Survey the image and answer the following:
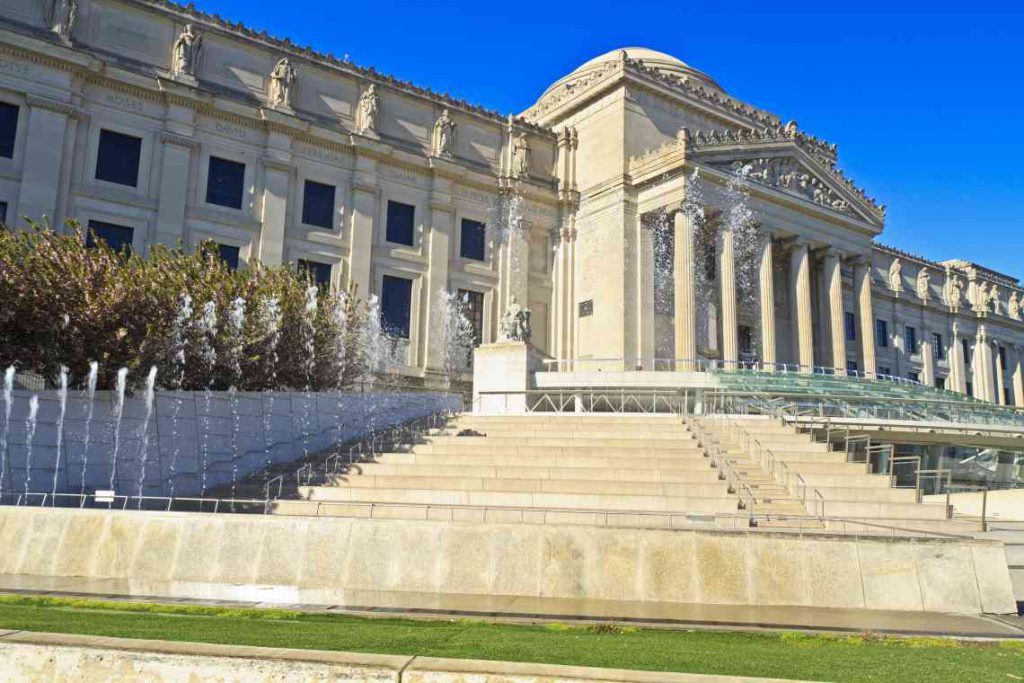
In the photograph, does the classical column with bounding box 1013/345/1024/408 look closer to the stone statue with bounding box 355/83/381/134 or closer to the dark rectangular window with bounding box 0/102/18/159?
the stone statue with bounding box 355/83/381/134

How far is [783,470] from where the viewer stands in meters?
19.0

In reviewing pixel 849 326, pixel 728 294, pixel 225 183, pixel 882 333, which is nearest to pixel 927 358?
pixel 882 333

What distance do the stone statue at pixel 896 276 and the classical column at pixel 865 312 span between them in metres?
19.4

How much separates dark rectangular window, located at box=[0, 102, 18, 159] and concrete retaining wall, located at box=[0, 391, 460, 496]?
18605mm

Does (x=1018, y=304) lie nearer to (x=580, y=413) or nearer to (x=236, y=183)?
(x=580, y=413)

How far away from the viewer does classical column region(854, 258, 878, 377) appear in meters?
47.3

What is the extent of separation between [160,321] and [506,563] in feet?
47.7

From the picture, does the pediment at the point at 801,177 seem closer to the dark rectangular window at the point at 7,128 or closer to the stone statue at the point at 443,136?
the stone statue at the point at 443,136

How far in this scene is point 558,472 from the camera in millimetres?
18734

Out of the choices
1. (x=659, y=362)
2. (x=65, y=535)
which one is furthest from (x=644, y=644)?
(x=659, y=362)

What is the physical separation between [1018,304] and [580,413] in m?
72.4

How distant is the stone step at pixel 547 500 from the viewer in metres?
16.0

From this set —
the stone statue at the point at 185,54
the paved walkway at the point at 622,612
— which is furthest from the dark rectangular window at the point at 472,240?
the paved walkway at the point at 622,612

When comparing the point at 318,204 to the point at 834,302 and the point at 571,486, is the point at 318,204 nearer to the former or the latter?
the point at 571,486
